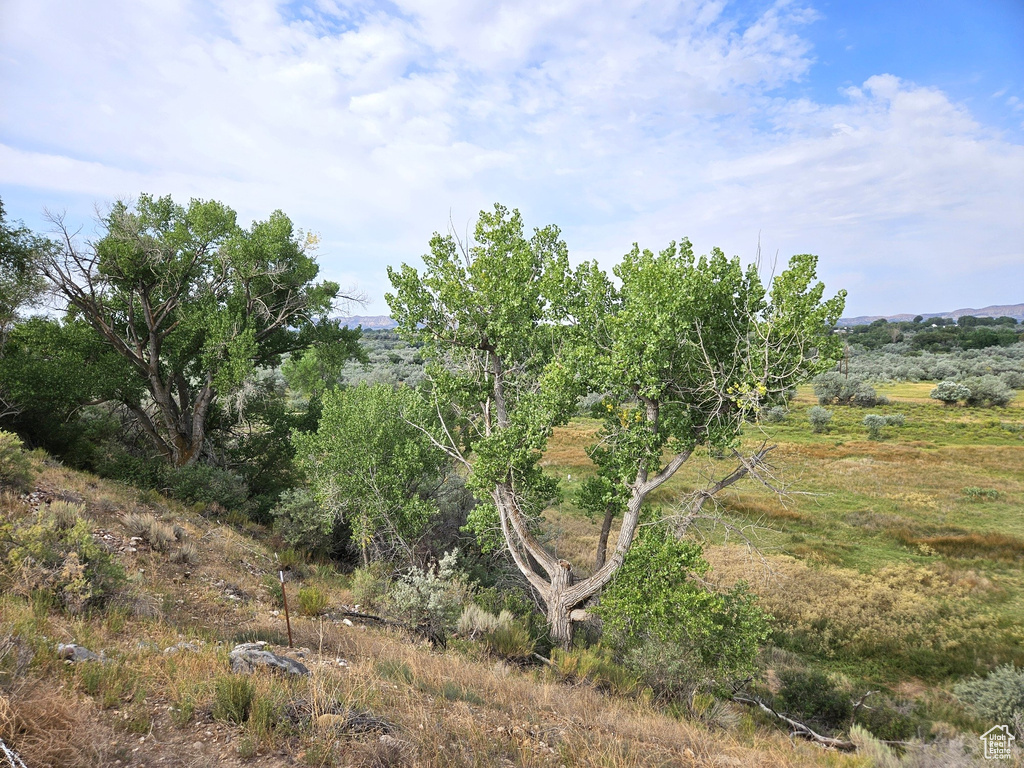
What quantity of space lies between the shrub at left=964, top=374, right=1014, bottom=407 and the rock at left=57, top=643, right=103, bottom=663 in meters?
80.2

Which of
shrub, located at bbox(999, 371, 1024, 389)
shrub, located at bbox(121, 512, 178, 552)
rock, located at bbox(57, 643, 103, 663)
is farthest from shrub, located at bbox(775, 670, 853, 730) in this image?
shrub, located at bbox(999, 371, 1024, 389)

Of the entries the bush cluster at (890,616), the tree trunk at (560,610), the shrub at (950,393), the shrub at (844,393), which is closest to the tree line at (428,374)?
the tree trunk at (560,610)

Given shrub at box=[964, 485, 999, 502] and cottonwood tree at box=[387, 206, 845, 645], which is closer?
cottonwood tree at box=[387, 206, 845, 645]

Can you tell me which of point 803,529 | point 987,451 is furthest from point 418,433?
point 987,451

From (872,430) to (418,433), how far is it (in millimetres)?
48917

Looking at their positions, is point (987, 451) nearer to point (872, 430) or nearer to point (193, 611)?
point (872, 430)

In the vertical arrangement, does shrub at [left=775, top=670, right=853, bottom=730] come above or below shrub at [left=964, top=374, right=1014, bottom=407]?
below

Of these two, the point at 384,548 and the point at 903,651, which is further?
the point at 384,548

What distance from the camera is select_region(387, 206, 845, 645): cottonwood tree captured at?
8.55 m

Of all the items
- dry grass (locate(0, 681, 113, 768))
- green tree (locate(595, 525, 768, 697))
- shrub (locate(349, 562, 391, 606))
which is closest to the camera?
dry grass (locate(0, 681, 113, 768))

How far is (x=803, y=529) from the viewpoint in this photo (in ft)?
82.9

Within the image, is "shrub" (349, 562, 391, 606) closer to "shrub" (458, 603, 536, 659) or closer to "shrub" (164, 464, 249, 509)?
"shrub" (458, 603, 536, 659)

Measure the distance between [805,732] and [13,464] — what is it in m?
16.4

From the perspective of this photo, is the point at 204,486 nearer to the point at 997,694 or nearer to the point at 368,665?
the point at 368,665
